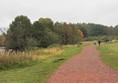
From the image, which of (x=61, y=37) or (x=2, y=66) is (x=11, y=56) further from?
(x=61, y=37)

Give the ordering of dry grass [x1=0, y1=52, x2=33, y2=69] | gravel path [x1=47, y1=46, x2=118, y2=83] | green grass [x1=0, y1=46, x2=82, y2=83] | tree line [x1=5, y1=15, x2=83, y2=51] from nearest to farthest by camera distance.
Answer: gravel path [x1=47, y1=46, x2=118, y2=83] < green grass [x1=0, y1=46, x2=82, y2=83] < dry grass [x1=0, y1=52, x2=33, y2=69] < tree line [x1=5, y1=15, x2=83, y2=51]

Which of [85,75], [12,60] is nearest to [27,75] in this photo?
[85,75]

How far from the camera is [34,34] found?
82750mm

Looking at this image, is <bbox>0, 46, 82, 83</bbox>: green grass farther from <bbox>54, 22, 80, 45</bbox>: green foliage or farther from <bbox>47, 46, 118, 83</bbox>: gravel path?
<bbox>54, 22, 80, 45</bbox>: green foliage

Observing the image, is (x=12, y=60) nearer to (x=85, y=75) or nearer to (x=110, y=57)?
(x=85, y=75)

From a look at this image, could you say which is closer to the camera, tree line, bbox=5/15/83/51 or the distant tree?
tree line, bbox=5/15/83/51

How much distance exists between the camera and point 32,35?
82.4 meters

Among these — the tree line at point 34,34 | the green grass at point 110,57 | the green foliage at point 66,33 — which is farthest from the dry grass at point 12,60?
the green foliage at point 66,33

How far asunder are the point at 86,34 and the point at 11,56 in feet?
468

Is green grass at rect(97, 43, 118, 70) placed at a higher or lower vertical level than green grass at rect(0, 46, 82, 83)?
higher

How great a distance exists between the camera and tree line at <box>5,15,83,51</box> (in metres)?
65.2

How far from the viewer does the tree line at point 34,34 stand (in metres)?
65.2

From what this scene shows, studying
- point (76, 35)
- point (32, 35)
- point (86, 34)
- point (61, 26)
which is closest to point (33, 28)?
point (32, 35)

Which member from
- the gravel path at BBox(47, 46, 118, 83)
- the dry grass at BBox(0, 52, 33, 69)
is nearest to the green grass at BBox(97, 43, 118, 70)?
the gravel path at BBox(47, 46, 118, 83)
